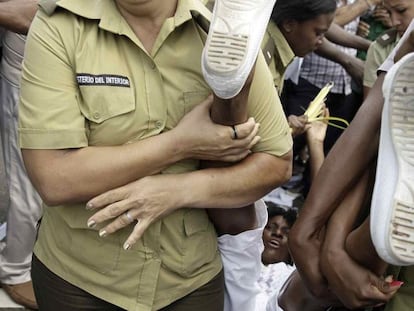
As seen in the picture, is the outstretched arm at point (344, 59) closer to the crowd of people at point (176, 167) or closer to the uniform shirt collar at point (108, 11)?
the crowd of people at point (176, 167)

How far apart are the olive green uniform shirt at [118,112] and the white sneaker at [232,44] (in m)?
0.29

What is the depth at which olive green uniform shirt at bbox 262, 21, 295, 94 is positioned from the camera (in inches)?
112

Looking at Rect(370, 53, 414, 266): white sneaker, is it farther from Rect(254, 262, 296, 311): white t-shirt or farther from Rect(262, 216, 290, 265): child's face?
Rect(262, 216, 290, 265): child's face

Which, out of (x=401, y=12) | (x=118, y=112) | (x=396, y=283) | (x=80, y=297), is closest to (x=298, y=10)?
(x=401, y=12)

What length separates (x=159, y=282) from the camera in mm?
1898

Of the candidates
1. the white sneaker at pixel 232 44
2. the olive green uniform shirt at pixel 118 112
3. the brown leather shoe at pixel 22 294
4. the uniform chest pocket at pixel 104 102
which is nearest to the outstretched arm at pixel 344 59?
the brown leather shoe at pixel 22 294

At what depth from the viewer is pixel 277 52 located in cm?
299

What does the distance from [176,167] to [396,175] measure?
0.69 m

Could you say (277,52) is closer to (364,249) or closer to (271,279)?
(271,279)

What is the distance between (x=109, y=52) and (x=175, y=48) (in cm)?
17

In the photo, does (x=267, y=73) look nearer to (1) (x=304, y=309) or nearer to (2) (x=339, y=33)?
(1) (x=304, y=309)

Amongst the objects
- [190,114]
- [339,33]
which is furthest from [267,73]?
[339,33]

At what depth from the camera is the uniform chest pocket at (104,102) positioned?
175cm

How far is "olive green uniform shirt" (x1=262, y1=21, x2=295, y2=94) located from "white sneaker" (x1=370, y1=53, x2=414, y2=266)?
4.91 feet
